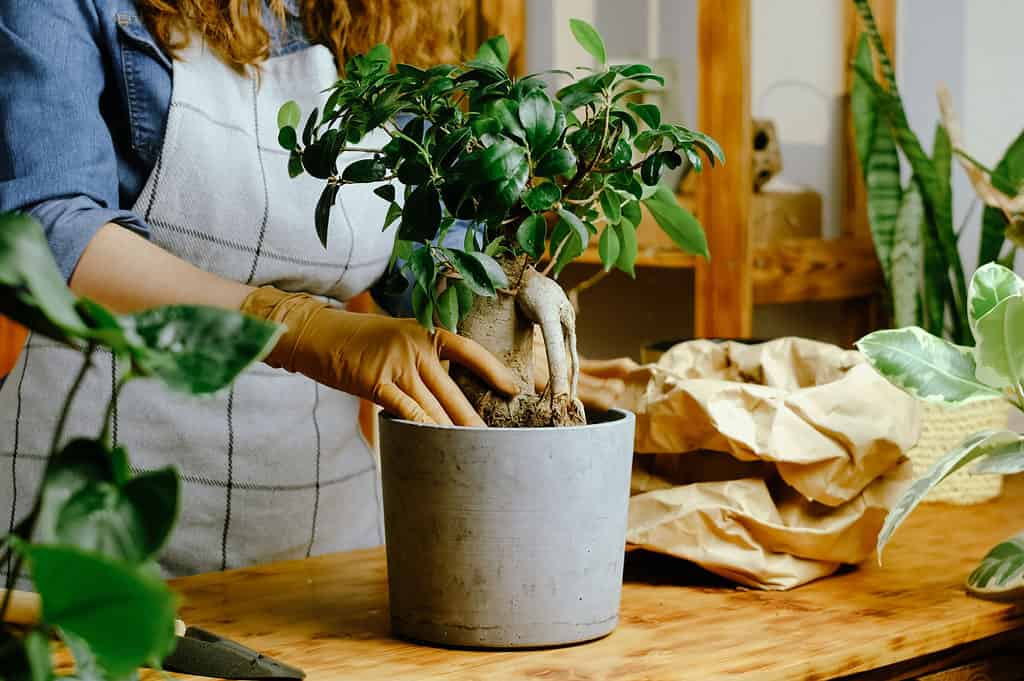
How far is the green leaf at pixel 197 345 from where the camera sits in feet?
1.35

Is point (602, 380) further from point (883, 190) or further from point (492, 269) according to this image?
point (883, 190)

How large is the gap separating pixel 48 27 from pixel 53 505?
89 cm

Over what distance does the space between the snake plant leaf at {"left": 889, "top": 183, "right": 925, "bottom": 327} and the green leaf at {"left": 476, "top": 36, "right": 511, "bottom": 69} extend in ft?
4.04

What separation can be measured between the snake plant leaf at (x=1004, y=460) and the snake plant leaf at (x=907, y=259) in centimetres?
99

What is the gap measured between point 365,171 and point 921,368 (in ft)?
1.59

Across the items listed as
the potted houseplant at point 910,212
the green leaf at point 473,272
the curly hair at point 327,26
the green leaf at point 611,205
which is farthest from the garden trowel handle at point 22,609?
the potted houseplant at point 910,212

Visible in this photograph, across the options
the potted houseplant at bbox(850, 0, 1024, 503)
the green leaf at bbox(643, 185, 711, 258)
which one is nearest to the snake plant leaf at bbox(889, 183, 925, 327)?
the potted houseplant at bbox(850, 0, 1024, 503)

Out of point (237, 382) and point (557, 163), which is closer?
point (557, 163)

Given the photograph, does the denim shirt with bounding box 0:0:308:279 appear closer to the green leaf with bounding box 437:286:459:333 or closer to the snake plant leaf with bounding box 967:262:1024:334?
the green leaf with bounding box 437:286:459:333

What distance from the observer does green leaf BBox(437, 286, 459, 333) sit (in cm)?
87

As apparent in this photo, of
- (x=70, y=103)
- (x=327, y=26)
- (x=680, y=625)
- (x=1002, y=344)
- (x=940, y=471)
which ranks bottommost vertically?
(x=680, y=625)

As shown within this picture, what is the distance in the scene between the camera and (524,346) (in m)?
0.94

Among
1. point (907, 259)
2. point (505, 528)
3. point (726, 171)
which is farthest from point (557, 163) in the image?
point (907, 259)

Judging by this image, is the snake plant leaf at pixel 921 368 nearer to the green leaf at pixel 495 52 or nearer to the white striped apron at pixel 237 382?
the green leaf at pixel 495 52
